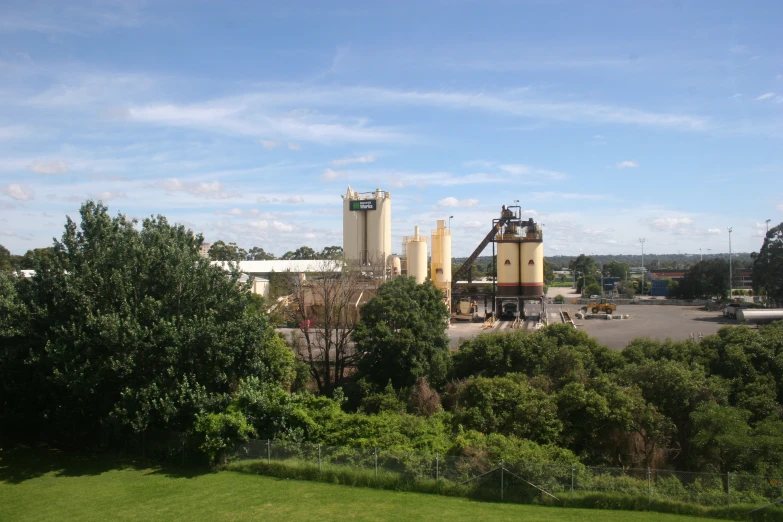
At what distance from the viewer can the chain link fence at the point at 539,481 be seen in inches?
657

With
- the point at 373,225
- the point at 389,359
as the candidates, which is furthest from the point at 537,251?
the point at 389,359

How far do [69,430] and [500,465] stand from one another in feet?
57.4

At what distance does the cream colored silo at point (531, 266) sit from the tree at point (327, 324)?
3043cm

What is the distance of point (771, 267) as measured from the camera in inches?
2972

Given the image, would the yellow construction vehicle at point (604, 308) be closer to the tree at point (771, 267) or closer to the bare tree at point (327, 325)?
the tree at point (771, 267)

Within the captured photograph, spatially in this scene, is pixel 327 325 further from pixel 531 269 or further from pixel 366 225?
pixel 531 269

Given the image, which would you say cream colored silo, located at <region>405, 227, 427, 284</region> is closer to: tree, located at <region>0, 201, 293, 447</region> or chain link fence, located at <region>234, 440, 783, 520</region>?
tree, located at <region>0, 201, 293, 447</region>

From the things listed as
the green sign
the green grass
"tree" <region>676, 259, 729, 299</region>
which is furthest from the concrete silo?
"tree" <region>676, 259, 729, 299</region>

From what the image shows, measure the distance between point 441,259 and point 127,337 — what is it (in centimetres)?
4700

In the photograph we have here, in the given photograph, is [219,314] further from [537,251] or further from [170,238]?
[537,251]

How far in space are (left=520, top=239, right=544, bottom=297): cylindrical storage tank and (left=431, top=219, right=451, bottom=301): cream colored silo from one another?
7953 mm

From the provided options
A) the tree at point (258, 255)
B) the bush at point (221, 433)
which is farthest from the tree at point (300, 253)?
the bush at point (221, 433)

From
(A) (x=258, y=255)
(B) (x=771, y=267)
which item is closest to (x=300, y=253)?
(A) (x=258, y=255)

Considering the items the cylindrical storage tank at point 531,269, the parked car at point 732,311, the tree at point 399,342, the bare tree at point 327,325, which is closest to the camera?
the tree at point 399,342
